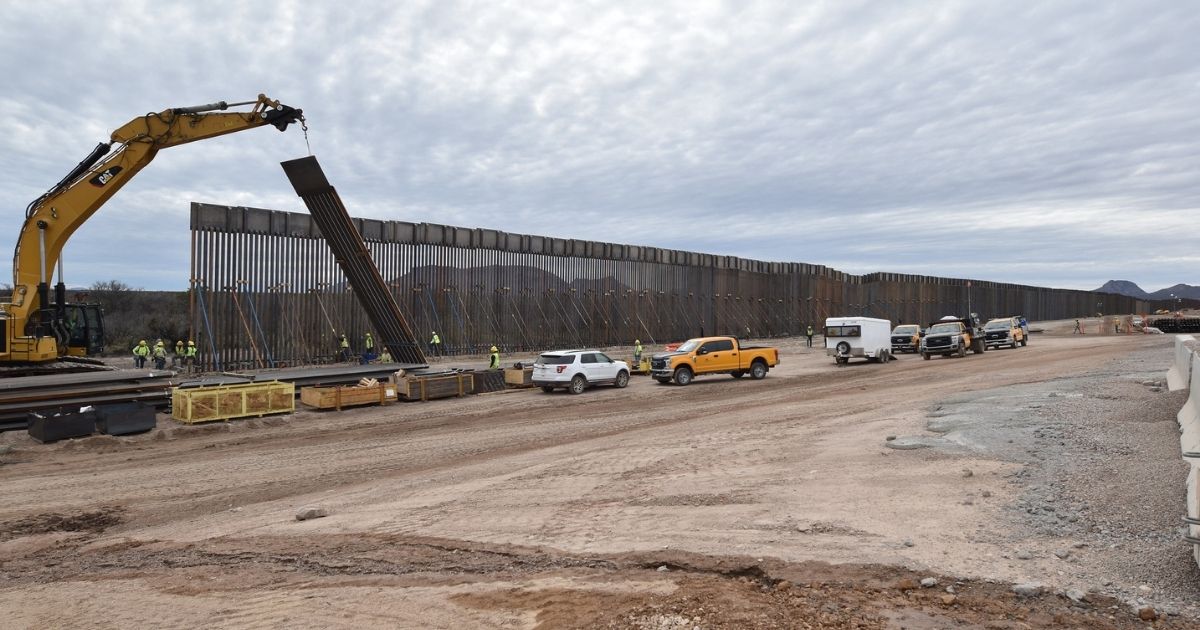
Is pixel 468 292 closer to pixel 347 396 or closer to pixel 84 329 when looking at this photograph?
pixel 347 396

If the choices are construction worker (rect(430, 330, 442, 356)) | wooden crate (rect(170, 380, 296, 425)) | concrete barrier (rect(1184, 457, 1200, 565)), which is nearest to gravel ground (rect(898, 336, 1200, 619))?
concrete barrier (rect(1184, 457, 1200, 565))

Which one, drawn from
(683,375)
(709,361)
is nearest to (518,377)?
(683,375)

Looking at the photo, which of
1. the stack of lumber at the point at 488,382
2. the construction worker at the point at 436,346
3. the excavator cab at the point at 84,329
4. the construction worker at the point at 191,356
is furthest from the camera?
the construction worker at the point at 436,346

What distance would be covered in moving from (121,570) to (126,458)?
7603mm

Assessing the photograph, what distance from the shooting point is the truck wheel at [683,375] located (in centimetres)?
2619

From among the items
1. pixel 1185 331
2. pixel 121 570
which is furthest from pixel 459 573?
pixel 1185 331

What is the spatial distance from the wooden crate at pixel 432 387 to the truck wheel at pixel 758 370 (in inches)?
440

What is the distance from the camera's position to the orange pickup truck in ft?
85.9

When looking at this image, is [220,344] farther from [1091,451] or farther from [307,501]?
[1091,451]

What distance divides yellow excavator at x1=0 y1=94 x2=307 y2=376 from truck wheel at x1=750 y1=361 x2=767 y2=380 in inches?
744

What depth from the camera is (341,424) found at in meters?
18.4

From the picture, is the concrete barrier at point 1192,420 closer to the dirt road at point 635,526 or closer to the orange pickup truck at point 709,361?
the dirt road at point 635,526

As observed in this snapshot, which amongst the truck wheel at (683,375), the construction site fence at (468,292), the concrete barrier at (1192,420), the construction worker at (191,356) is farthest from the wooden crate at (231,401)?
the concrete barrier at (1192,420)

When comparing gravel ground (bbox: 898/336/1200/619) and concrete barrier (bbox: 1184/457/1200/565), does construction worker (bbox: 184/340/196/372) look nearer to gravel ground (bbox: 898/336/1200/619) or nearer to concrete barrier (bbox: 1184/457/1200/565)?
gravel ground (bbox: 898/336/1200/619)
